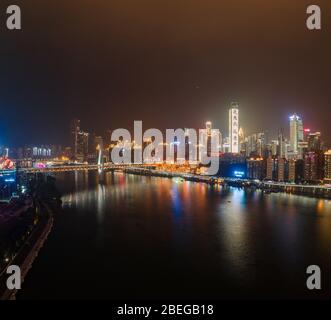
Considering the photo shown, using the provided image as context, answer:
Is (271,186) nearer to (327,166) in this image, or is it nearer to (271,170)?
(327,166)

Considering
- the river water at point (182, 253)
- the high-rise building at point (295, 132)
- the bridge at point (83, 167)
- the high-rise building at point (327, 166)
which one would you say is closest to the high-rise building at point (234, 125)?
the high-rise building at point (295, 132)

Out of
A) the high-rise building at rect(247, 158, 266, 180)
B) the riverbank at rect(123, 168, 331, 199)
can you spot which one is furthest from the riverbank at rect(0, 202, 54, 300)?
the high-rise building at rect(247, 158, 266, 180)

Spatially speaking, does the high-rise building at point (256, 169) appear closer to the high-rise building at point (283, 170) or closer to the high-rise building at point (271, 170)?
the high-rise building at point (271, 170)

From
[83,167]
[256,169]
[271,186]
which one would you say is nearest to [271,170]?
[256,169]

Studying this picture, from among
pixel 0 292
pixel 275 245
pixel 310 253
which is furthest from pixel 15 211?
pixel 310 253

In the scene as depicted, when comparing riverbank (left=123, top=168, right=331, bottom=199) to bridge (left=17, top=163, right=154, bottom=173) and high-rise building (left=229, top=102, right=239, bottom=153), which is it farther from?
high-rise building (left=229, top=102, right=239, bottom=153)

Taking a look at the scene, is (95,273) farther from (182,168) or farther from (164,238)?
(182,168)
